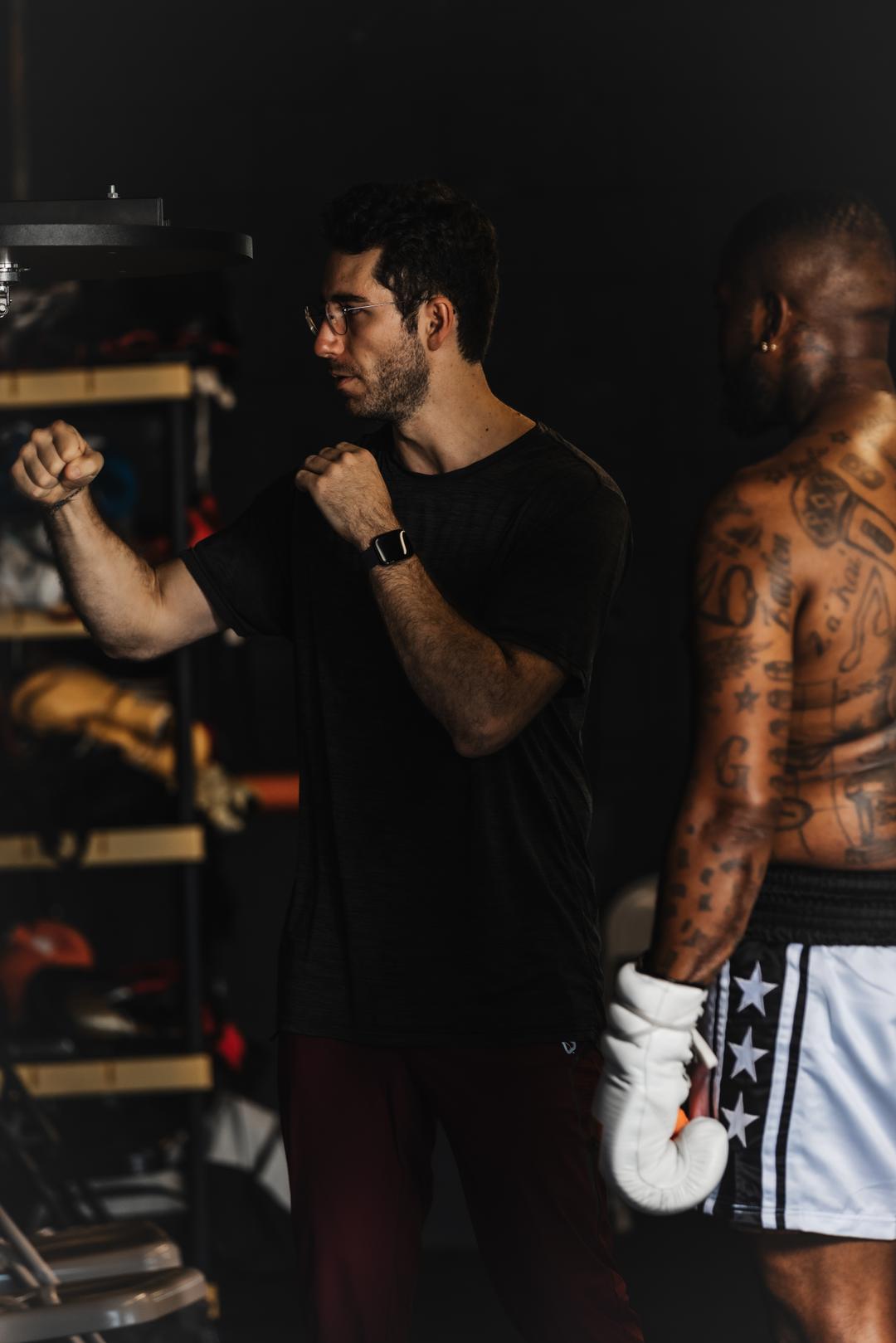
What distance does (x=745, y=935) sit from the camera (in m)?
1.84

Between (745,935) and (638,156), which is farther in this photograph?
(638,156)

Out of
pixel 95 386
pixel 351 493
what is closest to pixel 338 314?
pixel 351 493

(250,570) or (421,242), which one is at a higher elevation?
(421,242)

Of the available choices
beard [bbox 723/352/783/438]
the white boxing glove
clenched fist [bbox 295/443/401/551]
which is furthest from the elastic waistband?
clenched fist [bbox 295/443/401/551]

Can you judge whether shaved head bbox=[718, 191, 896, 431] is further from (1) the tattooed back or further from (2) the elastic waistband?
(2) the elastic waistband

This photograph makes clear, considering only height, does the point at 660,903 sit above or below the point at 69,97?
below

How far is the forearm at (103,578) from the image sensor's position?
82.8 inches

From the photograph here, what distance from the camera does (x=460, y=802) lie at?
2035mm

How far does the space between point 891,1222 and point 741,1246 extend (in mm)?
2028

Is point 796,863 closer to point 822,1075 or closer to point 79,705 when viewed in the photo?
point 822,1075

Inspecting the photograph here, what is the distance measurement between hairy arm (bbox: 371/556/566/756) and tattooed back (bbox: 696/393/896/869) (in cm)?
25

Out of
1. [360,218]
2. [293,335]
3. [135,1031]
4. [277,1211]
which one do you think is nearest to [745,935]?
[360,218]

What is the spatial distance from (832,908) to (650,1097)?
290 millimetres

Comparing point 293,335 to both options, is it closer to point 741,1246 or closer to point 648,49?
point 648,49
